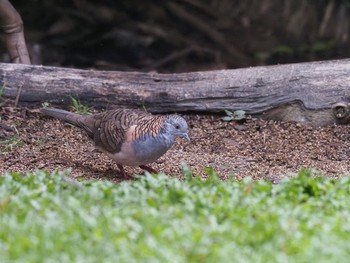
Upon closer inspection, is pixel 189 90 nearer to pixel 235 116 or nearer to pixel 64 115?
pixel 235 116

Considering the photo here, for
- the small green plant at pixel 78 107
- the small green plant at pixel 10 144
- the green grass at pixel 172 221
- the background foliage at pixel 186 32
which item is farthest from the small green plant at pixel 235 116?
the background foliage at pixel 186 32

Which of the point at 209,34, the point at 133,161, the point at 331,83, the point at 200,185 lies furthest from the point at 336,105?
the point at 209,34

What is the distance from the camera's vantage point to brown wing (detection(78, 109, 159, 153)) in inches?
284

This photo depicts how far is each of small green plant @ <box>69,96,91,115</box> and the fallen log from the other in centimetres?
6

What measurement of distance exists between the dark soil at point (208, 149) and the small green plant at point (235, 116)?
0.20 ft

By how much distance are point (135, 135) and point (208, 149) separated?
4.32 ft

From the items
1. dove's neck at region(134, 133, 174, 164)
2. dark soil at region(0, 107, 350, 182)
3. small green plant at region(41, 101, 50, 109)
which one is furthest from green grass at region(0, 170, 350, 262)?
small green plant at region(41, 101, 50, 109)

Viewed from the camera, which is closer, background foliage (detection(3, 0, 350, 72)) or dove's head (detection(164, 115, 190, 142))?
dove's head (detection(164, 115, 190, 142))

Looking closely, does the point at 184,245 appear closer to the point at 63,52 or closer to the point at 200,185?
the point at 200,185

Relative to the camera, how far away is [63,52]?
1345 centimetres

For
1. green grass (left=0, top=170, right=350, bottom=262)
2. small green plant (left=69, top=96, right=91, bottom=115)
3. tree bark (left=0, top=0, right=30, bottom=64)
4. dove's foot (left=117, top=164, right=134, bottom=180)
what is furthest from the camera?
tree bark (left=0, top=0, right=30, bottom=64)

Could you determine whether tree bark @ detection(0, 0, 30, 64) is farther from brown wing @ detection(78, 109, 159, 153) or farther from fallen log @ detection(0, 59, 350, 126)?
brown wing @ detection(78, 109, 159, 153)

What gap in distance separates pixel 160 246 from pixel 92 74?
460cm

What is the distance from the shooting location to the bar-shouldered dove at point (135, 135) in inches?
280
